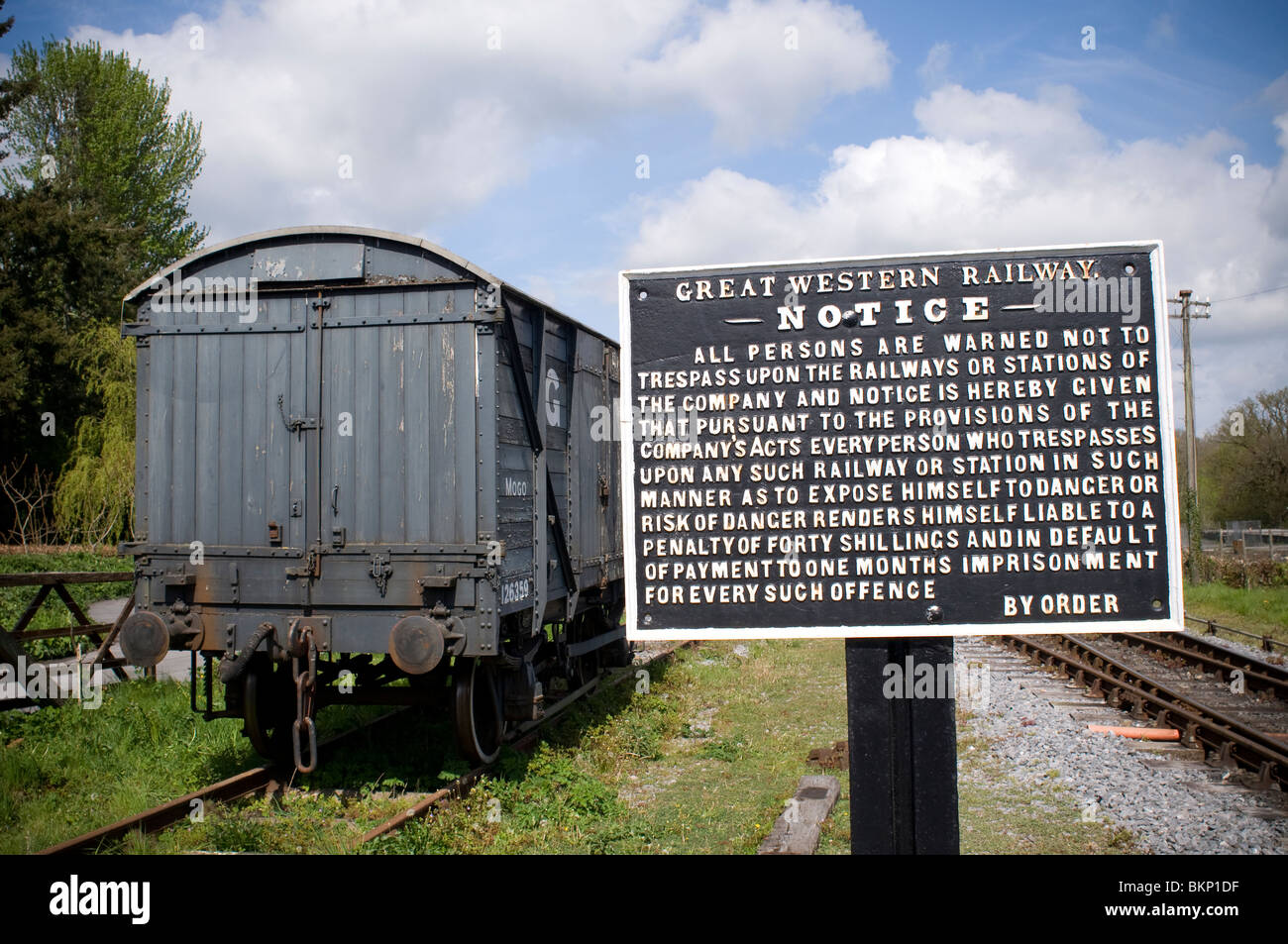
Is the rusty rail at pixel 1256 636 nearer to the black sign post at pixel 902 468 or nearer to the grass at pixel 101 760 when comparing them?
the black sign post at pixel 902 468

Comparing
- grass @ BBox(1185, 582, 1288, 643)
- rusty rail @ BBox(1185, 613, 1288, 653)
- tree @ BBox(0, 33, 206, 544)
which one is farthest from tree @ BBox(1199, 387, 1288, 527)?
tree @ BBox(0, 33, 206, 544)

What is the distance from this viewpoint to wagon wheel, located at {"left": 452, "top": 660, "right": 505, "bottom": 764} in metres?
7.46

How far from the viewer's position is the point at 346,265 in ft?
24.0

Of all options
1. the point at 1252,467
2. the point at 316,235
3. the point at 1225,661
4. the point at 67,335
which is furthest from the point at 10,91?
the point at 1252,467

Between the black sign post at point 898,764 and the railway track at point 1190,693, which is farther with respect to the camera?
the railway track at point 1190,693

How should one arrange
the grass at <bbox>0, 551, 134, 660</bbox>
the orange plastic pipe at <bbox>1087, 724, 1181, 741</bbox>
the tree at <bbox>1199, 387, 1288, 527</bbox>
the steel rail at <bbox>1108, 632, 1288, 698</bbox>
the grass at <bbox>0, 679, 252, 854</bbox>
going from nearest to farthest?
the grass at <bbox>0, 679, 252, 854</bbox>
the orange plastic pipe at <bbox>1087, 724, 1181, 741</bbox>
the steel rail at <bbox>1108, 632, 1288, 698</bbox>
the grass at <bbox>0, 551, 134, 660</bbox>
the tree at <bbox>1199, 387, 1288, 527</bbox>

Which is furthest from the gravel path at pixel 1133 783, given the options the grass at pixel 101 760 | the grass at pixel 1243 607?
the grass at pixel 1243 607

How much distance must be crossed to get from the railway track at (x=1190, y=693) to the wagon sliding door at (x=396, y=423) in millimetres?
7133

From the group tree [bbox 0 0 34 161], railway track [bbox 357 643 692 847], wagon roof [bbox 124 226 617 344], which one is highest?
tree [bbox 0 0 34 161]

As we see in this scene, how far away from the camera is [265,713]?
7.82 metres

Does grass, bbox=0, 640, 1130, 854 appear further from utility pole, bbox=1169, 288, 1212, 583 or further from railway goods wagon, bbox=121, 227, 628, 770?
utility pole, bbox=1169, 288, 1212, 583

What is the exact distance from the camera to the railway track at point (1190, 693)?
26.6 feet

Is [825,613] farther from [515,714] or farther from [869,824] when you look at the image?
[515,714]

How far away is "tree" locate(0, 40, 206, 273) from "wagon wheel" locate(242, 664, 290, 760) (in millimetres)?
35145
